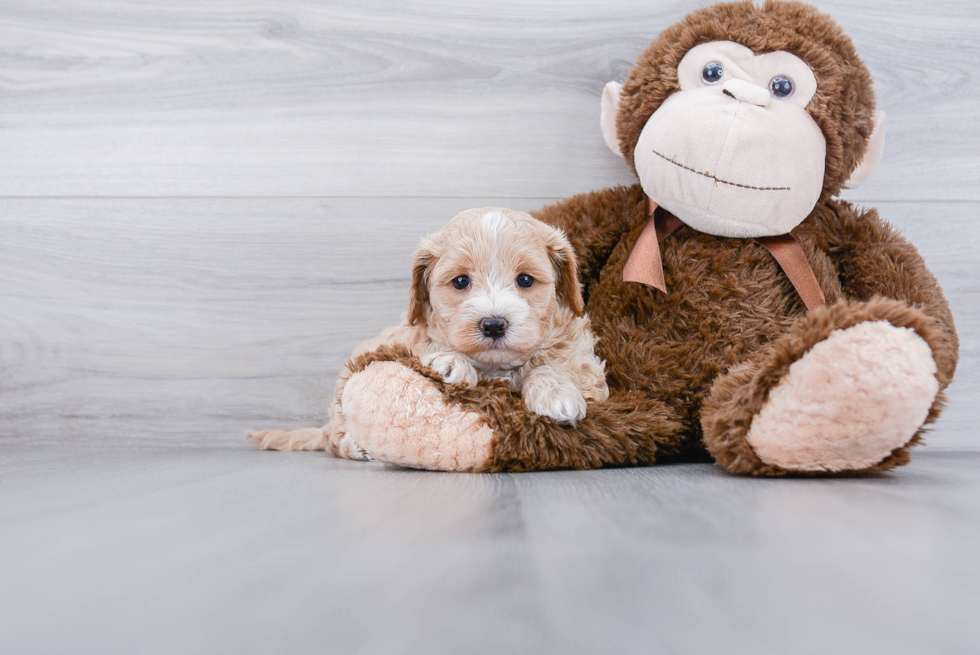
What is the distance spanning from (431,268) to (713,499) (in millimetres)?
503

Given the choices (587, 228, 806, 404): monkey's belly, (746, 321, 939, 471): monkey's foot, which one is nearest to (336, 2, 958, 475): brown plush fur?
(587, 228, 806, 404): monkey's belly

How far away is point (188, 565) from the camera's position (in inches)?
18.1

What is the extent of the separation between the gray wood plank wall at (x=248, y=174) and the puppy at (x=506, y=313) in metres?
0.38

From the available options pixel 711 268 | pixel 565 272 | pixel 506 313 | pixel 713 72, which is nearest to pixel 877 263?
pixel 711 268

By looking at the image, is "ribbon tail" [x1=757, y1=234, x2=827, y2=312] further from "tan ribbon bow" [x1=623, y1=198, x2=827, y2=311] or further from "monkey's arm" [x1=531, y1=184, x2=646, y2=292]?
"monkey's arm" [x1=531, y1=184, x2=646, y2=292]

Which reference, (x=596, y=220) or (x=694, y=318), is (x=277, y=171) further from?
(x=694, y=318)

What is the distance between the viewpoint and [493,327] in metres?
0.86

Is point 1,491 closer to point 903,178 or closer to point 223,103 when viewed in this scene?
point 223,103

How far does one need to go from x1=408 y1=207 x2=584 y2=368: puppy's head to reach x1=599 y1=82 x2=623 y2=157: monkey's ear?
297mm

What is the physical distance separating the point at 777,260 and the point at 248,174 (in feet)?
3.32

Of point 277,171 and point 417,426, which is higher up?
point 277,171

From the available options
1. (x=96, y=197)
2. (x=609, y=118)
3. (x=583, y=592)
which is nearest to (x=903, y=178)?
(x=609, y=118)

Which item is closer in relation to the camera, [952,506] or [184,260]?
[952,506]

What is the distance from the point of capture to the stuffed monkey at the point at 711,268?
0.83 m
